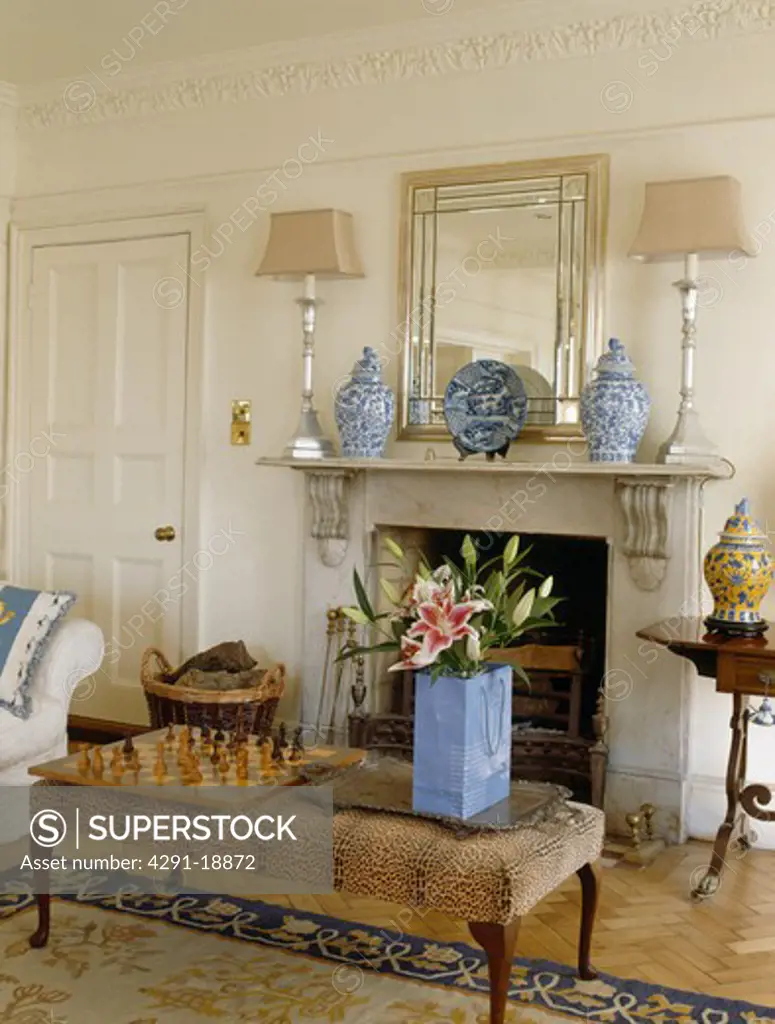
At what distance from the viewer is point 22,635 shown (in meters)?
3.90

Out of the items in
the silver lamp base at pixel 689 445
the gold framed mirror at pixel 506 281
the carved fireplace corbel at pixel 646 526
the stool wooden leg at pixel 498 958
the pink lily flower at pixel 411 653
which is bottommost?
the stool wooden leg at pixel 498 958

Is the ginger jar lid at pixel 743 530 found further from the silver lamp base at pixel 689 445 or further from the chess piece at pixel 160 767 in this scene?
the chess piece at pixel 160 767

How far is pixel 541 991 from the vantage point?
284 cm

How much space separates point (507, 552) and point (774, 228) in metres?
1.88

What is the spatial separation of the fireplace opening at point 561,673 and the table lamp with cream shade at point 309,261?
0.46 m

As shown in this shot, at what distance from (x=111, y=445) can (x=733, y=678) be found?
2.91 m

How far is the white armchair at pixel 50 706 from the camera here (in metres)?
3.68

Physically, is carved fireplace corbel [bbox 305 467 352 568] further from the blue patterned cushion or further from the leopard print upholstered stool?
the leopard print upholstered stool

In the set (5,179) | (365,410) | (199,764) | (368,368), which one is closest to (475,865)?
(199,764)

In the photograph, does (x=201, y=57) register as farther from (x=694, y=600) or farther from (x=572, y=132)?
(x=694, y=600)

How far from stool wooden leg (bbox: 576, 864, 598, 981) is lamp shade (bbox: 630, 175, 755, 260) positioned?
199cm

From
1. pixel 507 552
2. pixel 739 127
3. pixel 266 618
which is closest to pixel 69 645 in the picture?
pixel 266 618

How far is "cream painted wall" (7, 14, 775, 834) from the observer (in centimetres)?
403

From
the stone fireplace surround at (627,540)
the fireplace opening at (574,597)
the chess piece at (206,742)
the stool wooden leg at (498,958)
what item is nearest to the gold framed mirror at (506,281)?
the stone fireplace surround at (627,540)
